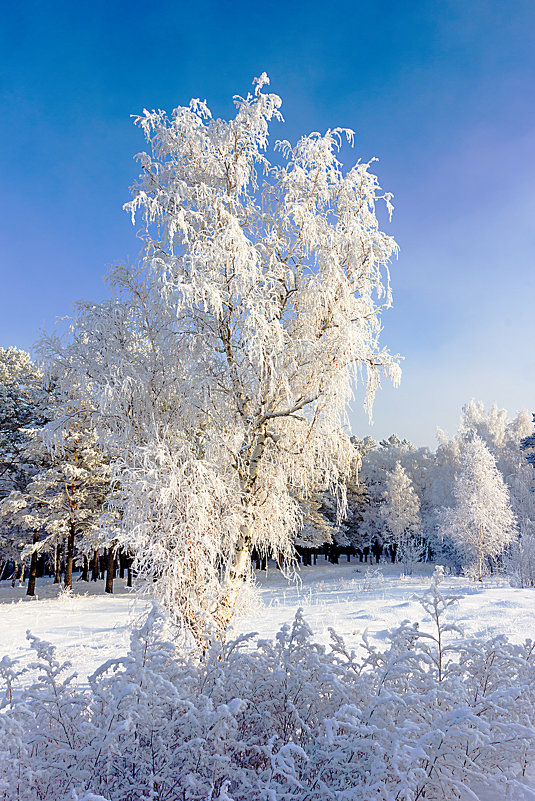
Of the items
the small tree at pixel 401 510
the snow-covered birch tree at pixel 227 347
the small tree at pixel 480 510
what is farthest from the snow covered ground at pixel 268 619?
the small tree at pixel 401 510

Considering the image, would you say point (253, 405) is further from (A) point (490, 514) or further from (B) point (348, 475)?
(A) point (490, 514)

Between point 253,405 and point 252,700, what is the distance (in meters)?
3.48

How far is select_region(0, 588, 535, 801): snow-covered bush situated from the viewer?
2021mm

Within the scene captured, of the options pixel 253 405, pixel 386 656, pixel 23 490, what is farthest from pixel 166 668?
pixel 23 490

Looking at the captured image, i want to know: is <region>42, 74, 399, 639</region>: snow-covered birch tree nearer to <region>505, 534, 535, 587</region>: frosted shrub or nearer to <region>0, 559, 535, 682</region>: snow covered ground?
<region>0, 559, 535, 682</region>: snow covered ground

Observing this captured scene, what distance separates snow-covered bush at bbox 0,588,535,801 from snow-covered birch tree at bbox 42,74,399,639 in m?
2.11

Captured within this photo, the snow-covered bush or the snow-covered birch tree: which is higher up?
the snow-covered birch tree

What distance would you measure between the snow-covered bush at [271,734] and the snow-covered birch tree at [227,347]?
2106 millimetres

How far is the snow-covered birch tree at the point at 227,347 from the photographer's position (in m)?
4.96

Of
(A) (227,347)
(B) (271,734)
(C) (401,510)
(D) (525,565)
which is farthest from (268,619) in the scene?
(C) (401,510)

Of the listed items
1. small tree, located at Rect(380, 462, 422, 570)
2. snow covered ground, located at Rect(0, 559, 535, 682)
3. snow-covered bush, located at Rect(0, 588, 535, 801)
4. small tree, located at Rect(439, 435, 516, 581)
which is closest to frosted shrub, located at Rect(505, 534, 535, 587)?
small tree, located at Rect(439, 435, 516, 581)

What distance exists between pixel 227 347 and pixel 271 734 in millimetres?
4121

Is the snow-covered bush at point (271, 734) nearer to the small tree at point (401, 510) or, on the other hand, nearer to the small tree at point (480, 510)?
the small tree at point (480, 510)

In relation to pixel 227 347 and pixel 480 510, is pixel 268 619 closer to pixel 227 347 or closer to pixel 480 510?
pixel 227 347
